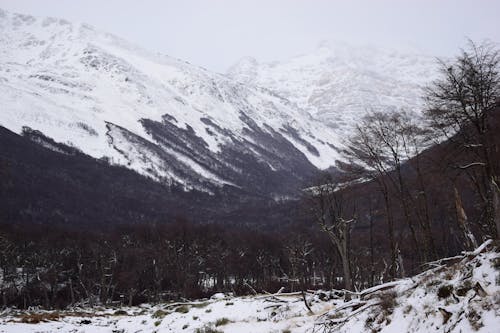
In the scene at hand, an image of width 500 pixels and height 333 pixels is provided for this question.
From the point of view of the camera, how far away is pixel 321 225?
70.3 ft

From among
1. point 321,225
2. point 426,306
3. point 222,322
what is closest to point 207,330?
point 222,322

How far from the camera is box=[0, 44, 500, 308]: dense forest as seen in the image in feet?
50.7

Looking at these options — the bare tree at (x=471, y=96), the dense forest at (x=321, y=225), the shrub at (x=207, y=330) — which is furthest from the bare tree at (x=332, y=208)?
the shrub at (x=207, y=330)

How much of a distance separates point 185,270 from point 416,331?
2479 inches

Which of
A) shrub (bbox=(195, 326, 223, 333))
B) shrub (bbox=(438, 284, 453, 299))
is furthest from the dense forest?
shrub (bbox=(195, 326, 223, 333))

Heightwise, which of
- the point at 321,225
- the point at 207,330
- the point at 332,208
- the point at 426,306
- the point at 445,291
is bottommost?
the point at 207,330

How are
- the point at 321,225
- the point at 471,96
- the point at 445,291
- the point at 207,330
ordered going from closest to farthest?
the point at 445,291, the point at 207,330, the point at 471,96, the point at 321,225

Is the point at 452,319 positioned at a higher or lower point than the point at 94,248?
lower

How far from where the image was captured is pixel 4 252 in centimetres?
6122

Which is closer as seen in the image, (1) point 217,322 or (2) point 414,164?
(1) point 217,322

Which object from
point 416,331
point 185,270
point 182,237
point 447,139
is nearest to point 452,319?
point 416,331

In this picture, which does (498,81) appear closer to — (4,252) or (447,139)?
(447,139)

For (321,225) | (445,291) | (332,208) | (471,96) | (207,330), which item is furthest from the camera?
(332,208)

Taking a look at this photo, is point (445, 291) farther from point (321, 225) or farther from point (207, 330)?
point (321, 225)
